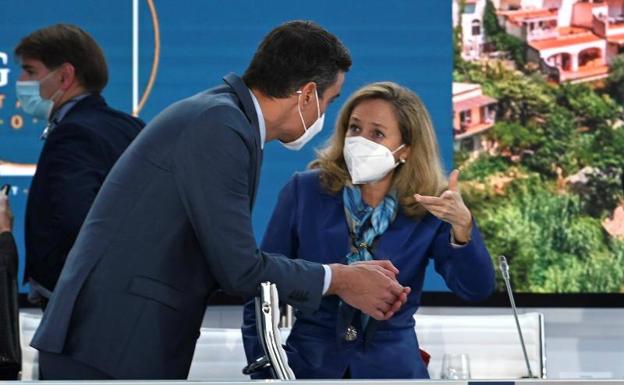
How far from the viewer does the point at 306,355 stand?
2686 mm

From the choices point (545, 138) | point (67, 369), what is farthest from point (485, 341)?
point (67, 369)

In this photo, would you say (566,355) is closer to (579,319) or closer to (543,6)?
(579,319)

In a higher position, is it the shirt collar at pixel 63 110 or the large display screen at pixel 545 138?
the shirt collar at pixel 63 110

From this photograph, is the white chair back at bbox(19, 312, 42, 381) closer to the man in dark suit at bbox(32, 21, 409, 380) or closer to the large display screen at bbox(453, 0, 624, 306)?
the man in dark suit at bbox(32, 21, 409, 380)

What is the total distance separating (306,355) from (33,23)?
2.45m

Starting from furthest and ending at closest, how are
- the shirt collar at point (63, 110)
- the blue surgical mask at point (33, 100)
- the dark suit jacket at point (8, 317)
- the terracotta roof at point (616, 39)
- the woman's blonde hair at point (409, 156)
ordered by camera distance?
the terracotta roof at point (616, 39), the blue surgical mask at point (33, 100), the shirt collar at point (63, 110), the dark suit jacket at point (8, 317), the woman's blonde hair at point (409, 156)

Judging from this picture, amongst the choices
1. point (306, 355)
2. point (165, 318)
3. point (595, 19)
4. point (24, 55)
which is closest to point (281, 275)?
point (165, 318)

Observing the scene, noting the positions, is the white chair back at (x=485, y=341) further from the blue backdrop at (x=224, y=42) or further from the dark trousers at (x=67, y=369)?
the dark trousers at (x=67, y=369)

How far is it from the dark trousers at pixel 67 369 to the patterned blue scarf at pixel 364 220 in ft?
2.36

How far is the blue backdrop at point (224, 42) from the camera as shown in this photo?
463 cm

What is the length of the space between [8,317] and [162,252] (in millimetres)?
981

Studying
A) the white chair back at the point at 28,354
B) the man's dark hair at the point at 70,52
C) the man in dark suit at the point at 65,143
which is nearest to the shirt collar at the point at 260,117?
the man in dark suit at the point at 65,143

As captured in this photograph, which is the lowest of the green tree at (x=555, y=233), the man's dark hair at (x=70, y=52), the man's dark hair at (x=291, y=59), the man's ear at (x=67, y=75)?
the green tree at (x=555, y=233)

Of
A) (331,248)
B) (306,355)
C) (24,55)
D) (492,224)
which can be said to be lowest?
(492,224)
